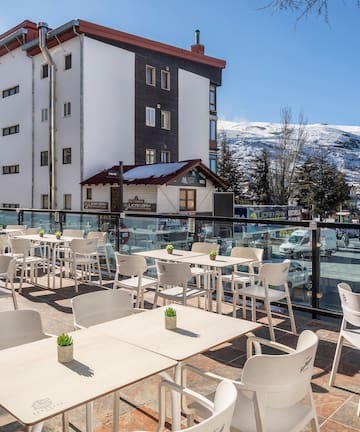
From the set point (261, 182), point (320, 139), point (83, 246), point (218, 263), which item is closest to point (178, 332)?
point (218, 263)

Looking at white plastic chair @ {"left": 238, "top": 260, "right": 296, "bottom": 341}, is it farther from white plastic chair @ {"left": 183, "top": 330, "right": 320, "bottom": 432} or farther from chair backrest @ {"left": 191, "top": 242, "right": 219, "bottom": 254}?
white plastic chair @ {"left": 183, "top": 330, "right": 320, "bottom": 432}

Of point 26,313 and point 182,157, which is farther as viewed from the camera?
point 182,157

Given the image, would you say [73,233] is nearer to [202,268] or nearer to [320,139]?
[202,268]

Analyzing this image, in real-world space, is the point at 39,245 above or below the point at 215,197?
below

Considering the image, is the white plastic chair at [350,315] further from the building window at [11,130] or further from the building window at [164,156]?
the building window at [11,130]

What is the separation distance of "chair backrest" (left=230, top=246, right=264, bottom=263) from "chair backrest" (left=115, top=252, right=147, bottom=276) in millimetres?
1276

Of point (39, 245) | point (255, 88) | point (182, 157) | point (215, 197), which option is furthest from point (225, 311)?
point (255, 88)

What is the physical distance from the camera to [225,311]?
5453mm

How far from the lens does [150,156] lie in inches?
979

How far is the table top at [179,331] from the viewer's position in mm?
2170

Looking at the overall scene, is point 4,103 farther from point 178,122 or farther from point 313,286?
point 313,286

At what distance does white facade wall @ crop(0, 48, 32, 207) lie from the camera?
79.7 feet

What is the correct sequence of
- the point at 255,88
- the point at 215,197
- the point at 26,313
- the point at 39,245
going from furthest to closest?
1. the point at 255,88
2. the point at 215,197
3. the point at 39,245
4. the point at 26,313

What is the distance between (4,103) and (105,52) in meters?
7.97
